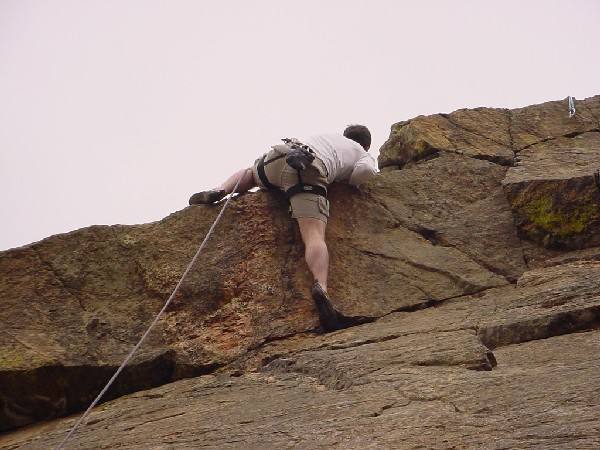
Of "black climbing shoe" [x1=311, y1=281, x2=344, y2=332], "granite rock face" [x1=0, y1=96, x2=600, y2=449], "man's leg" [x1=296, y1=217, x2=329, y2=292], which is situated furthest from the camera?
"man's leg" [x1=296, y1=217, x2=329, y2=292]

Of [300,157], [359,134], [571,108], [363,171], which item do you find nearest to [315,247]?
[300,157]

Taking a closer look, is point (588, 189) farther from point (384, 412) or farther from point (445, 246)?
point (384, 412)

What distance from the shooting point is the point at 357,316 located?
7.21 m

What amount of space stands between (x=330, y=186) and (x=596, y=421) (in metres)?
4.92

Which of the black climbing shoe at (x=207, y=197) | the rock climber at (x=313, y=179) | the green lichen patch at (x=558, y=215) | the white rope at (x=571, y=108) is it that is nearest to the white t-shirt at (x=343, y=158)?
the rock climber at (x=313, y=179)

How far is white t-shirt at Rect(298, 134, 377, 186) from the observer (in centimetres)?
814

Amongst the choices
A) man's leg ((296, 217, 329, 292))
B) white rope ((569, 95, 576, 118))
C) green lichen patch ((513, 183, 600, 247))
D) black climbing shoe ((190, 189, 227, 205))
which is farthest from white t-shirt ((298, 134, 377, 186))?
white rope ((569, 95, 576, 118))

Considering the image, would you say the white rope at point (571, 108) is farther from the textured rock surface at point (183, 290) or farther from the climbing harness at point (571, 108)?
the textured rock surface at point (183, 290)

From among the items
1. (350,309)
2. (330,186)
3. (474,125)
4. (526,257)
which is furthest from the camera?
(474,125)

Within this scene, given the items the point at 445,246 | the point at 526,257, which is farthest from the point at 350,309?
the point at 526,257

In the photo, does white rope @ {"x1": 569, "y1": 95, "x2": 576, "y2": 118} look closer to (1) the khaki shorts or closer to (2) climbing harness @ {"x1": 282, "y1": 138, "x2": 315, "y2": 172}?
(1) the khaki shorts

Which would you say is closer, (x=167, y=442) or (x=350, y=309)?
(x=167, y=442)

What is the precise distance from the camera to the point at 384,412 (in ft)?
15.8

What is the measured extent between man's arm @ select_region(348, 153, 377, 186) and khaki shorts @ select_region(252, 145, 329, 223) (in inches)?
20.0
